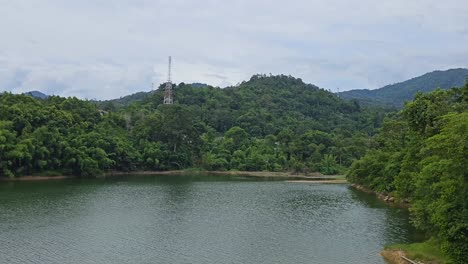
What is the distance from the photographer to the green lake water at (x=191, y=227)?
2905cm

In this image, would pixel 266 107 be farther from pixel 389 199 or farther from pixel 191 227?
pixel 191 227

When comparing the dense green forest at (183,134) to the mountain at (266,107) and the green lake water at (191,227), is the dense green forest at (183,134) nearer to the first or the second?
the mountain at (266,107)

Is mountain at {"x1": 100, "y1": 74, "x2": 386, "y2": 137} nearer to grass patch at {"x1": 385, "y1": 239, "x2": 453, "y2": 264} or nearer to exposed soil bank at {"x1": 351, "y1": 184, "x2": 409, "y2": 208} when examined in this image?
exposed soil bank at {"x1": 351, "y1": 184, "x2": 409, "y2": 208}

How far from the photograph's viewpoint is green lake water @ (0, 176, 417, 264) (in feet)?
95.3

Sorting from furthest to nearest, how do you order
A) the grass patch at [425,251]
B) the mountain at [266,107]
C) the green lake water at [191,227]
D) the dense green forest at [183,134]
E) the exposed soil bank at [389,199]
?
the mountain at [266,107], the dense green forest at [183,134], the exposed soil bank at [389,199], the green lake water at [191,227], the grass patch at [425,251]

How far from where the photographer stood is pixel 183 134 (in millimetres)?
103188

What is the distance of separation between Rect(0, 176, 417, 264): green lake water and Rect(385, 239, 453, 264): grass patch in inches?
66.4

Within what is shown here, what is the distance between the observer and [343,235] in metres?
35.2

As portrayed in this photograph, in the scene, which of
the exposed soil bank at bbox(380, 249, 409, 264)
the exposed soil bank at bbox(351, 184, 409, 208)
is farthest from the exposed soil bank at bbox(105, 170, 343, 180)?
the exposed soil bank at bbox(380, 249, 409, 264)

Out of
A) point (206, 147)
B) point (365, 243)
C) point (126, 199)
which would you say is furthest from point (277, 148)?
point (365, 243)

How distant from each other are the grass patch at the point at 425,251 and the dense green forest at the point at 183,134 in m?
56.0

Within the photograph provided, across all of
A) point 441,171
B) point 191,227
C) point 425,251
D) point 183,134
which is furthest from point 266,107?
point 441,171

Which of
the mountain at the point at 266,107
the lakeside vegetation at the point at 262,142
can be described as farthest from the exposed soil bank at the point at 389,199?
the mountain at the point at 266,107

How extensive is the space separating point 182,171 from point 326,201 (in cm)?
4837
